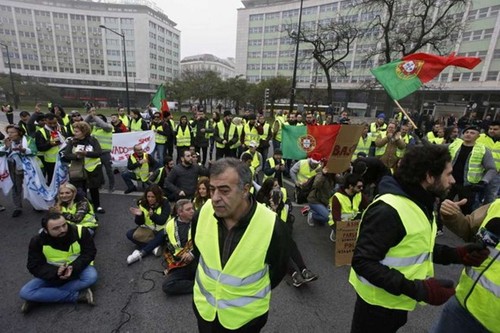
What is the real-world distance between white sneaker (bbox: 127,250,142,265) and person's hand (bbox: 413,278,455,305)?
363 centimetres

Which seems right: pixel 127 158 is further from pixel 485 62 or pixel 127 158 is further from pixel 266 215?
pixel 485 62

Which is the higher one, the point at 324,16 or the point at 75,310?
the point at 324,16

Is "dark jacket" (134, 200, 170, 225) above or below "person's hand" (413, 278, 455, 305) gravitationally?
below

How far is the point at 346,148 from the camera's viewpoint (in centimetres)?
489

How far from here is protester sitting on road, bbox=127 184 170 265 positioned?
4.13 meters

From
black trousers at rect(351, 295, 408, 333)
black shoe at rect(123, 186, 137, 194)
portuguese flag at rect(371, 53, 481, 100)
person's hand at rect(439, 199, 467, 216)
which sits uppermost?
portuguese flag at rect(371, 53, 481, 100)

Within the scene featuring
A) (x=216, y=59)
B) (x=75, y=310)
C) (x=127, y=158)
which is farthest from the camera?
(x=216, y=59)

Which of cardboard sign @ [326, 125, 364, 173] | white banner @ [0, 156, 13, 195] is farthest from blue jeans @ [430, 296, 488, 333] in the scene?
white banner @ [0, 156, 13, 195]

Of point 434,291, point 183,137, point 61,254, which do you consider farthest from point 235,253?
Result: point 183,137

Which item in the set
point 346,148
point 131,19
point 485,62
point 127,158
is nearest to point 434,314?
point 346,148

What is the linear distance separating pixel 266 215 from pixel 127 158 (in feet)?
20.9

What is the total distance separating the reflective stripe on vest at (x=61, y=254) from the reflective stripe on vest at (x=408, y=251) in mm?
3219

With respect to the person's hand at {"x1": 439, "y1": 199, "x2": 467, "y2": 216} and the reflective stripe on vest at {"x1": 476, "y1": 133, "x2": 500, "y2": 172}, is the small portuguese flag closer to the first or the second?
the reflective stripe on vest at {"x1": 476, "y1": 133, "x2": 500, "y2": 172}

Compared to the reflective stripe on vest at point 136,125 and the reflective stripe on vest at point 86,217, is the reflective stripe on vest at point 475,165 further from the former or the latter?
the reflective stripe on vest at point 136,125
